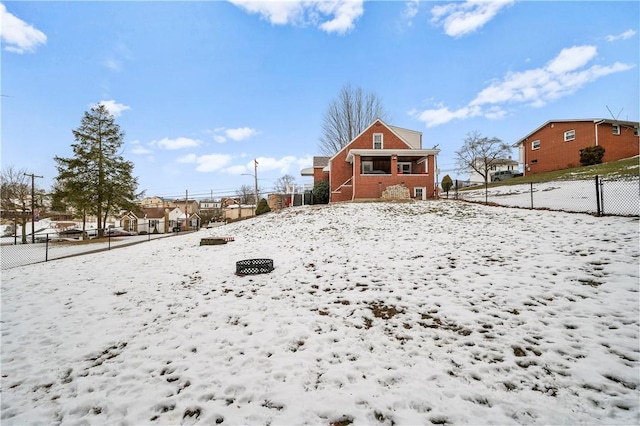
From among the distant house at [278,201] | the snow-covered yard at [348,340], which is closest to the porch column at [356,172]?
the distant house at [278,201]

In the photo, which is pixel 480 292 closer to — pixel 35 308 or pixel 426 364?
pixel 426 364

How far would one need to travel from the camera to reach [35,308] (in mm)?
5793

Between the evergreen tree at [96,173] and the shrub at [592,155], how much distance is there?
44.3 metres

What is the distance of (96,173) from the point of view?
76.6 feet

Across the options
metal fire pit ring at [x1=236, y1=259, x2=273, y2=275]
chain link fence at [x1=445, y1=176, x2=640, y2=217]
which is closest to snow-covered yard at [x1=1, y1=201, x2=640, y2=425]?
metal fire pit ring at [x1=236, y1=259, x2=273, y2=275]

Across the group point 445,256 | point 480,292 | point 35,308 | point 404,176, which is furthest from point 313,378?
point 404,176

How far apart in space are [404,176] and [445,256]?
13840mm

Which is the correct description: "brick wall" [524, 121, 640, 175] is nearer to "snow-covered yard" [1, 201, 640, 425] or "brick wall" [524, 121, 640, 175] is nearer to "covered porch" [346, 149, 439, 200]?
"covered porch" [346, 149, 439, 200]

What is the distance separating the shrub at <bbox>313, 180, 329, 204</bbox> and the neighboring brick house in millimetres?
25631

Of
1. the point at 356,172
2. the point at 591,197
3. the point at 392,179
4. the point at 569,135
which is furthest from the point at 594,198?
the point at 569,135

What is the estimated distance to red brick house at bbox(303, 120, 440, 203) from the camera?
66.4ft

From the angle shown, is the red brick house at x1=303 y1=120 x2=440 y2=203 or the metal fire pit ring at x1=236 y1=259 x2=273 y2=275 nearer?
the metal fire pit ring at x1=236 y1=259 x2=273 y2=275

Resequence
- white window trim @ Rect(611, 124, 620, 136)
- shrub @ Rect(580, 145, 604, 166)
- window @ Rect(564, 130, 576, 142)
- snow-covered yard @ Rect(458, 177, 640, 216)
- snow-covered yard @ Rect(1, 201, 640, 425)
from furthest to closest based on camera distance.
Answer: window @ Rect(564, 130, 576, 142)
white window trim @ Rect(611, 124, 620, 136)
shrub @ Rect(580, 145, 604, 166)
snow-covered yard @ Rect(458, 177, 640, 216)
snow-covered yard @ Rect(1, 201, 640, 425)

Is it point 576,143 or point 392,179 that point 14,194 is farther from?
point 576,143
